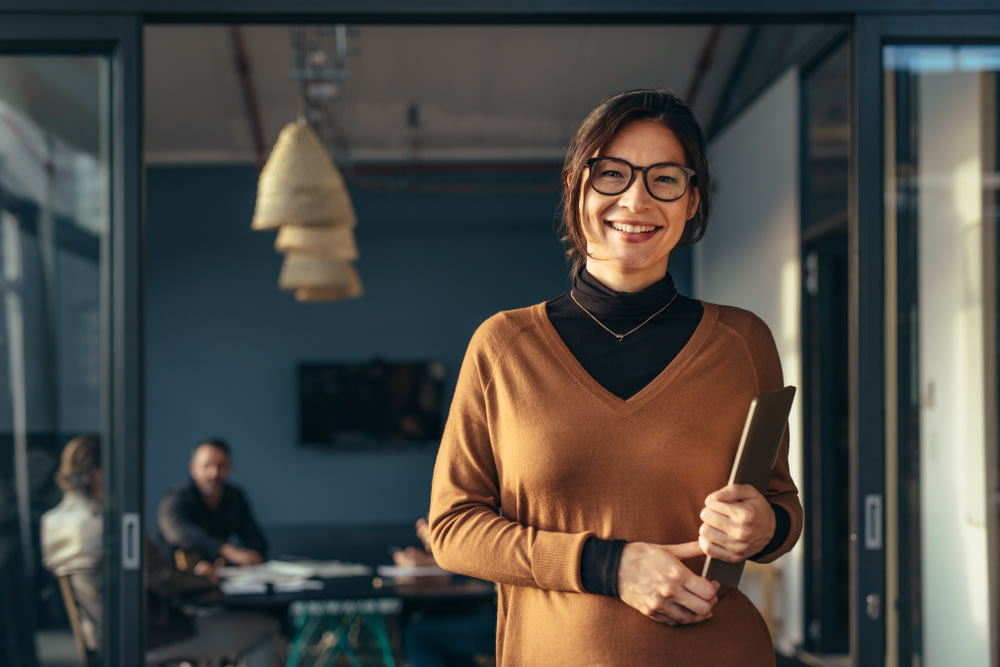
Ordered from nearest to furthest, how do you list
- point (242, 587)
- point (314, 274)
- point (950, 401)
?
point (950, 401) < point (242, 587) < point (314, 274)

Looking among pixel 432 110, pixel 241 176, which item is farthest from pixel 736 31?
pixel 241 176

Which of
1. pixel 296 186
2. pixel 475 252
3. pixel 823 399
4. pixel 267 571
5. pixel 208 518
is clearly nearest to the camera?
pixel 296 186

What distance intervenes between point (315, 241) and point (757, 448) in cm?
311

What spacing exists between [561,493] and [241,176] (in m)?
7.23

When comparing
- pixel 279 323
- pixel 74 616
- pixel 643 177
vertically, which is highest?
pixel 643 177

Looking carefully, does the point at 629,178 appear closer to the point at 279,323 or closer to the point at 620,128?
the point at 620,128

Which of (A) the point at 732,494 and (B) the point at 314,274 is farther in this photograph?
(B) the point at 314,274

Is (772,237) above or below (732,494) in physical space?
above

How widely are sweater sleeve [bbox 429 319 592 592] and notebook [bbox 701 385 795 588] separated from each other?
19cm

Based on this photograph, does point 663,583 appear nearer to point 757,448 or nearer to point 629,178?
point 757,448

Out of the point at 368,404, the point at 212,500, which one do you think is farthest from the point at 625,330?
the point at 368,404

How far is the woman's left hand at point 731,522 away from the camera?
122 cm

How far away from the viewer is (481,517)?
132 cm

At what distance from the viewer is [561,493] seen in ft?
4.23
